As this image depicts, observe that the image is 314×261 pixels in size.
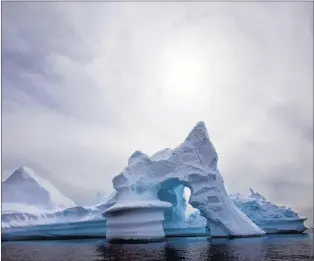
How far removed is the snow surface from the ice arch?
17446 millimetres

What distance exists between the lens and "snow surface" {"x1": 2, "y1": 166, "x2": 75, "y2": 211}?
35531mm

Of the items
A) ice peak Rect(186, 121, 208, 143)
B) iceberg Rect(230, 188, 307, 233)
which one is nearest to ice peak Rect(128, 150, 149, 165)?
ice peak Rect(186, 121, 208, 143)

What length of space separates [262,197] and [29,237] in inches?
935

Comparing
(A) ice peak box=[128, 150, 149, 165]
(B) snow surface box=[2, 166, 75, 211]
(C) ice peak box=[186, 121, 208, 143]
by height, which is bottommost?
(B) snow surface box=[2, 166, 75, 211]

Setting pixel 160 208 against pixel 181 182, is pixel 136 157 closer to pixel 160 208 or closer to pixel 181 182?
pixel 181 182

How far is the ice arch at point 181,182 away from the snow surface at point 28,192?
17446 millimetres

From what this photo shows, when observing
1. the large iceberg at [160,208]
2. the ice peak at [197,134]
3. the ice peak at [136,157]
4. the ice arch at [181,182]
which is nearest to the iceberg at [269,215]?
the large iceberg at [160,208]

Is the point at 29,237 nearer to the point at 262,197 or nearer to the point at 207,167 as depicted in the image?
the point at 207,167

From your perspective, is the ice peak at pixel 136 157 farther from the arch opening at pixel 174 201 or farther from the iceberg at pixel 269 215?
the iceberg at pixel 269 215

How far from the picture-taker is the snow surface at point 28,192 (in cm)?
3553

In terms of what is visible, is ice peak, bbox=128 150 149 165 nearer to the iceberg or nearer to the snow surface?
the iceberg

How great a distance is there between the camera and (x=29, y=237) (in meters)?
29.9

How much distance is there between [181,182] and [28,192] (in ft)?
69.8

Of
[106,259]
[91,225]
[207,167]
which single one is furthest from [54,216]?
[106,259]
